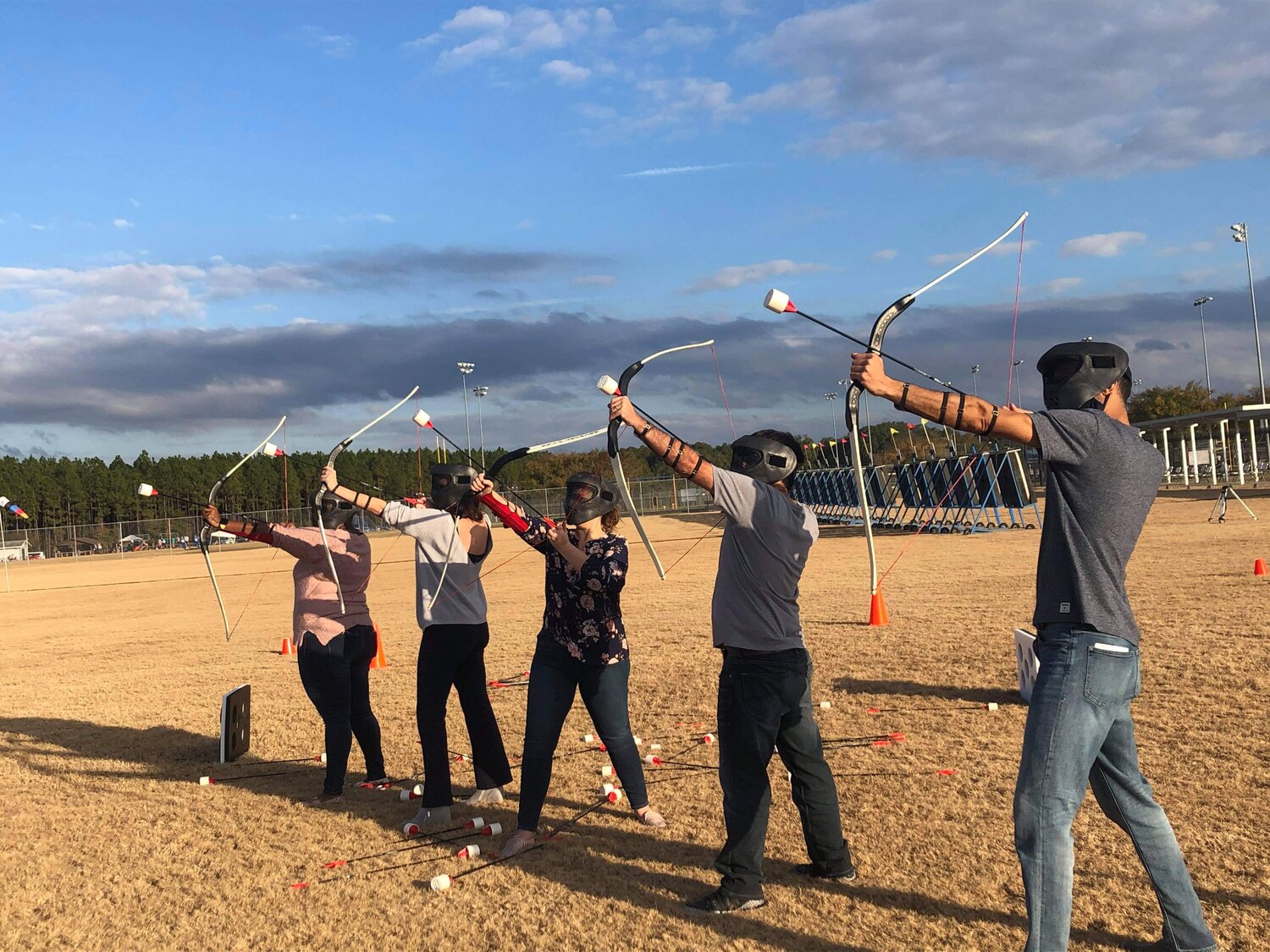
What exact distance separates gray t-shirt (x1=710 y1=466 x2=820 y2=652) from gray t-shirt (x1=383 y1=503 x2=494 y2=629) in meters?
2.06

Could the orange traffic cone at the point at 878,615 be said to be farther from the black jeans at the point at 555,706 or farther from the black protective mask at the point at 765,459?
the black protective mask at the point at 765,459

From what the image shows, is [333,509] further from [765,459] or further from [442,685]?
[765,459]

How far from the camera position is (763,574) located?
4.82 m

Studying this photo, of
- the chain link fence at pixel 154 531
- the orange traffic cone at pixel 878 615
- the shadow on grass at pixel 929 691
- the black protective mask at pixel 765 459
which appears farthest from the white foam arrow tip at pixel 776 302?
the chain link fence at pixel 154 531

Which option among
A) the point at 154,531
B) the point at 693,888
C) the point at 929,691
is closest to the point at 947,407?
the point at 693,888

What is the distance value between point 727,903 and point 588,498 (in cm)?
226

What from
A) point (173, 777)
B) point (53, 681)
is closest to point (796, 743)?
point (173, 777)

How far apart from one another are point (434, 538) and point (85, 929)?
2.75 metres

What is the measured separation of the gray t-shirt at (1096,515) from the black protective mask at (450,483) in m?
3.72

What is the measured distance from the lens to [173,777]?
8180 millimetres

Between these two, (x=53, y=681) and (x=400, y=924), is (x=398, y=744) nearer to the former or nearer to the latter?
(x=400, y=924)

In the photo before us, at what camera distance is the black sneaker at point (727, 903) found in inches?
190

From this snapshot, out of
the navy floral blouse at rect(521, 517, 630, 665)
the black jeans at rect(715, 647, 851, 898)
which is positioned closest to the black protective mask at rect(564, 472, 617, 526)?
the navy floral blouse at rect(521, 517, 630, 665)

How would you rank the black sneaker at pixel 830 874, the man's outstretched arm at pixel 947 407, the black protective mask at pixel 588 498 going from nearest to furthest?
the man's outstretched arm at pixel 947 407, the black sneaker at pixel 830 874, the black protective mask at pixel 588 498
